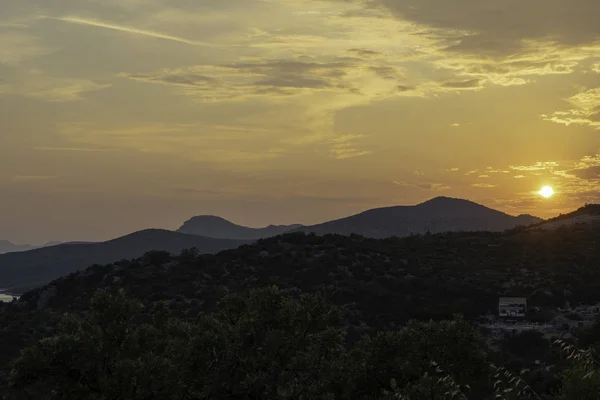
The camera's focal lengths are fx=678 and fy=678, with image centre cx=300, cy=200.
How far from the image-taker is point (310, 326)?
837 inches

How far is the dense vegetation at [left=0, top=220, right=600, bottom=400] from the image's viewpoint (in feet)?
62.4

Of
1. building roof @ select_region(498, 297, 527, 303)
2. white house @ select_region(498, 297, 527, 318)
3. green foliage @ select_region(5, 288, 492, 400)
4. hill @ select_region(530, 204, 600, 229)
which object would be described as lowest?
white house @ select_region(498, 297, 527, 318)

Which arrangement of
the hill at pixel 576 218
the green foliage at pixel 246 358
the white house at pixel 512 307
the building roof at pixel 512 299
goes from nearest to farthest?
the green foliage at pixel 246 358 → the white house at pixel 512 307 → the building roof at pixel 512 299 → the hill at pixel 576 218

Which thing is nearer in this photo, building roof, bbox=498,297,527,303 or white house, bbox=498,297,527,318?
white house, bbox=498,297,527,318

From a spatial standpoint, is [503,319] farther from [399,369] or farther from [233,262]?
[399,369]

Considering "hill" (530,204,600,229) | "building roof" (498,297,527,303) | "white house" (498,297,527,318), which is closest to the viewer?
"white house" (498,297,527,318)

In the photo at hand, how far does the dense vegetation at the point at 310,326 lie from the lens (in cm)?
1902

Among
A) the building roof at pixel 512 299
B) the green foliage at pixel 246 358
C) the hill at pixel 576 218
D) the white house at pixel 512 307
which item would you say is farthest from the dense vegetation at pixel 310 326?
the hill at pixel 576 218

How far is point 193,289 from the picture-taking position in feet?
249

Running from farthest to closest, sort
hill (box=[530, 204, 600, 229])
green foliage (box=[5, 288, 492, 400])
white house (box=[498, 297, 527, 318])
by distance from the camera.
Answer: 1. hill (box=[530, 204, 600, 229])
2. white house (box=[498, 297, 527, 318])
3. green foliage (box=[5, 288, 492, 400])

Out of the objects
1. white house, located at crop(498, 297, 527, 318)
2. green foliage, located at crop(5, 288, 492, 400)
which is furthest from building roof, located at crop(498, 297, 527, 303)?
green foliage, located at crop(5, 288, 492, 400)

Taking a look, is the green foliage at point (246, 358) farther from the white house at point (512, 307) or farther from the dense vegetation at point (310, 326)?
the white house at point (512, 307)

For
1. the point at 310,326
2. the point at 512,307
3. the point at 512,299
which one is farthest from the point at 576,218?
the point at 310,326

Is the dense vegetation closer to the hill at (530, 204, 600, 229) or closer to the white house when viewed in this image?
the white house
